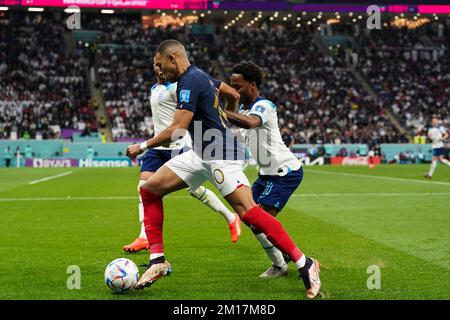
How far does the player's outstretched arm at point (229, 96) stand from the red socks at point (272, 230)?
1.32 metres

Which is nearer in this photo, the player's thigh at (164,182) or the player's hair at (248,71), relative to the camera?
the player's thigh at (164,182)

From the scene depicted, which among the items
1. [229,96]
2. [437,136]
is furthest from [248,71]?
[437,136]

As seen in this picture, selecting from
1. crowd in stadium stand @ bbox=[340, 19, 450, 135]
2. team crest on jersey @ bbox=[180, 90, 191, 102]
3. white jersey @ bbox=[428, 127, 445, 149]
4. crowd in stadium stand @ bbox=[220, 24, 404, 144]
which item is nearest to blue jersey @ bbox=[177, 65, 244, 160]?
team crest on jersey @ bbox=[180, 90, 191, 102]

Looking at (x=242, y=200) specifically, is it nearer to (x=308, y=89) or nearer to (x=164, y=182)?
(x=164, y=182)

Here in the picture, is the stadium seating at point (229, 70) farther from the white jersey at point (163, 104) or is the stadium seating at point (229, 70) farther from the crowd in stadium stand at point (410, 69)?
the white jersey at point (163, 104)

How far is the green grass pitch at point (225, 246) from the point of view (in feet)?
21.6

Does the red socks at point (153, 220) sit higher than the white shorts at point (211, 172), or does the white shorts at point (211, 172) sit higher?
the white shorts at point (211, 172)

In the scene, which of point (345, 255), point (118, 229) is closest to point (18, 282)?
point (345, 255)

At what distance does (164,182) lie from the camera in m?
6.96

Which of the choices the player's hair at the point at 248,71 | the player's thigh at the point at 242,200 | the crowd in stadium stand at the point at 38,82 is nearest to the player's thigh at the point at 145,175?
the player's hair at the point at 248,71

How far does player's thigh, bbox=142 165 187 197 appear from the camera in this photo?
22.8ft

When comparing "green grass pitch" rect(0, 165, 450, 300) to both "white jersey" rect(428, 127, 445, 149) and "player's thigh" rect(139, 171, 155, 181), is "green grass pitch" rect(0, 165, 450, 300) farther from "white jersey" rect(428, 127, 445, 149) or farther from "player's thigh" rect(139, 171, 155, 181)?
"white jersey" rect(428, 127, 445, 149)

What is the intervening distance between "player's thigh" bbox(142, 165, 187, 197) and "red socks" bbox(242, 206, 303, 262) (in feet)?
2.97

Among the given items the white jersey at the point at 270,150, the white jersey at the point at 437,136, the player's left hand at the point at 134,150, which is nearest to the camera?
the player's left hand at the point at 134,150
